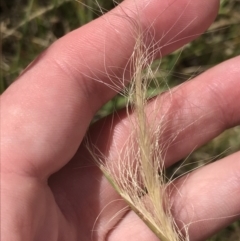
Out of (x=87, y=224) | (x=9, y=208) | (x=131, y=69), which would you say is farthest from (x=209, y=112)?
(x=9, y=208)

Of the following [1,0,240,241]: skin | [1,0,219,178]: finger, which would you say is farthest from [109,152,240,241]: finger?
[1,0,219,178]: finger

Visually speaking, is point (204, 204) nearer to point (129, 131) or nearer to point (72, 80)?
point (129, 131)

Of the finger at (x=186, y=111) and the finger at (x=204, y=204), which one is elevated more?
the finger at (x=186, y=111)

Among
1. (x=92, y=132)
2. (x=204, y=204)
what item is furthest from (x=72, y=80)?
(x=204, y=204)

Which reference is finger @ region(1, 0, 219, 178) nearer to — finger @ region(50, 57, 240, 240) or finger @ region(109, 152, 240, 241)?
finger @ region(50, 57, 240, 240)

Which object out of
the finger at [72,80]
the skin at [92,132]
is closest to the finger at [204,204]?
the skin at [92,132]

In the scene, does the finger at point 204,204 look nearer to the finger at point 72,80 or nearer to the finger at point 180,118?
the finger at point 180,118

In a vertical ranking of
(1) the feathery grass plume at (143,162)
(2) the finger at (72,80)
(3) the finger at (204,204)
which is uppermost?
(2) the finger at (72,80)

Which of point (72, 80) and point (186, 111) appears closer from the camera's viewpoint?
point (72, 80)
